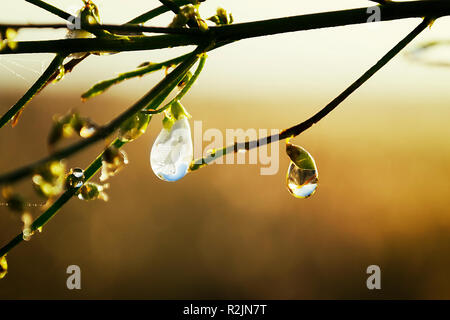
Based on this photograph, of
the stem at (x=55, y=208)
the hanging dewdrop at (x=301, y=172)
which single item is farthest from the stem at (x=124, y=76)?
the hanging dewdrop at (x=301, y=172)

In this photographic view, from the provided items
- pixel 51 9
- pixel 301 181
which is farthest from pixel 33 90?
pixel 301 181

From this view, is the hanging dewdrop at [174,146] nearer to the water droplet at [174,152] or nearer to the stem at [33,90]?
the water droplet at [174,152]

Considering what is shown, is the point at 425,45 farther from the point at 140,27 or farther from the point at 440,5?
the point at 140,27

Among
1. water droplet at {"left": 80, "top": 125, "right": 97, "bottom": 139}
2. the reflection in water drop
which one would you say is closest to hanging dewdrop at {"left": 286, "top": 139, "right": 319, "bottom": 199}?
the reflection in water drop

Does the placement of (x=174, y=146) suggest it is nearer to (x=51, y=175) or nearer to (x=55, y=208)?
(x=55, y=208)

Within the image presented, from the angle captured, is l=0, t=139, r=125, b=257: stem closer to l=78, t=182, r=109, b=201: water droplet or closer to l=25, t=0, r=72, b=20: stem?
l=78, t=182, r=109, b=201: water droplet

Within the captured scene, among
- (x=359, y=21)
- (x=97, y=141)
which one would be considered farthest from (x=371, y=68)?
(x=97, y=141)
